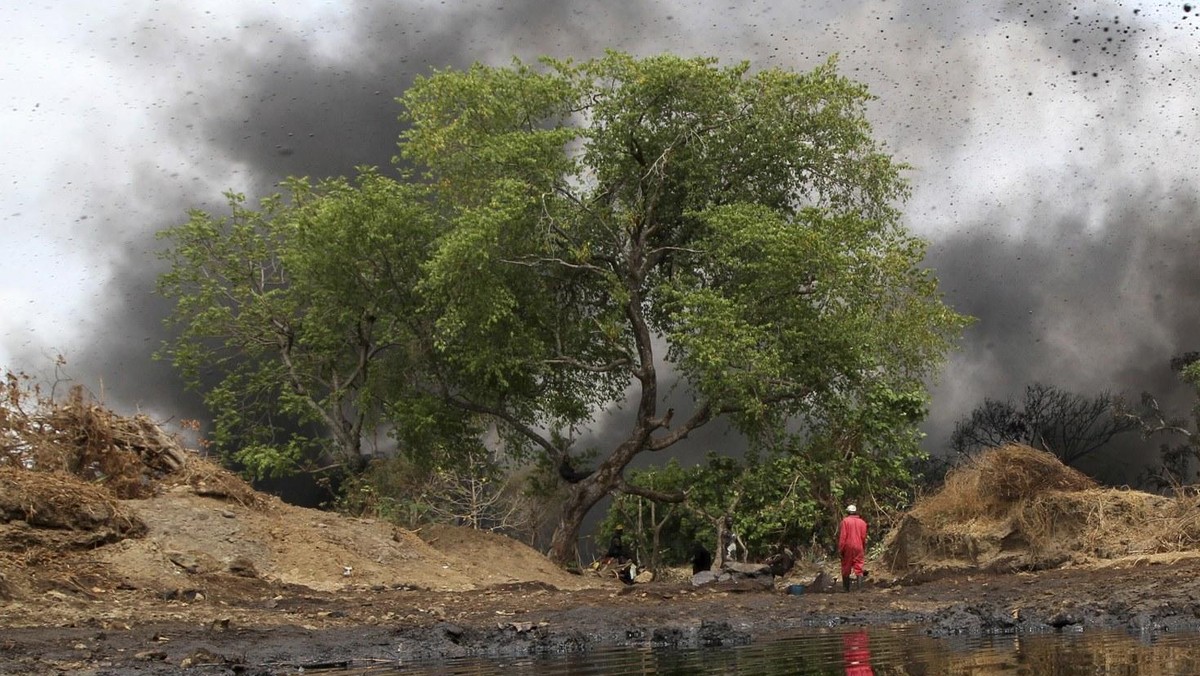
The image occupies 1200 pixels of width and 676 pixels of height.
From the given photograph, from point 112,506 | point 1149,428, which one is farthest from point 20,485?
point 1149,428

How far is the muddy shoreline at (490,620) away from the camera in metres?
14.5

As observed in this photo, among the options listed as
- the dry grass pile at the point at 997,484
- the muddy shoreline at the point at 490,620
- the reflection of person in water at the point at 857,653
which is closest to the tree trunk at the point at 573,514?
the dry grass pile at the point at 997,484

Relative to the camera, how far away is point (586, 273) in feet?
111

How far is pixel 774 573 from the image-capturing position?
98.9 ft

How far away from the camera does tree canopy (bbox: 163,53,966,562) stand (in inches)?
1176

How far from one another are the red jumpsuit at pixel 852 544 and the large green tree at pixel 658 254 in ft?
14.3

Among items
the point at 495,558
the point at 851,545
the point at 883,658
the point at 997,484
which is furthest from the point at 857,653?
the point at 495,558

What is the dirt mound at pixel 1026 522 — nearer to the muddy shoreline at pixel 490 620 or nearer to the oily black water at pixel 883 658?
the muddy shoreline at pixel 490 620

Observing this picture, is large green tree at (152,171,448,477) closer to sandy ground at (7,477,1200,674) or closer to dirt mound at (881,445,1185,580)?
sandy ground at (7,477,1200,674)

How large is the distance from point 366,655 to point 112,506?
29.8 ft

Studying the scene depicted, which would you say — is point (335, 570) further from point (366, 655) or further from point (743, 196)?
point (743, 196)

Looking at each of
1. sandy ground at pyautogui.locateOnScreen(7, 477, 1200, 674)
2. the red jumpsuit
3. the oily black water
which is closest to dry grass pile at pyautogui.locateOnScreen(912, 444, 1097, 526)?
sandy ground at pyautogui.locateOnScreen(7, 477, 1200, 674)

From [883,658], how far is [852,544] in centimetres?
1281

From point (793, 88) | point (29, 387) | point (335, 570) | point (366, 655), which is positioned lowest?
point (366, 655)
